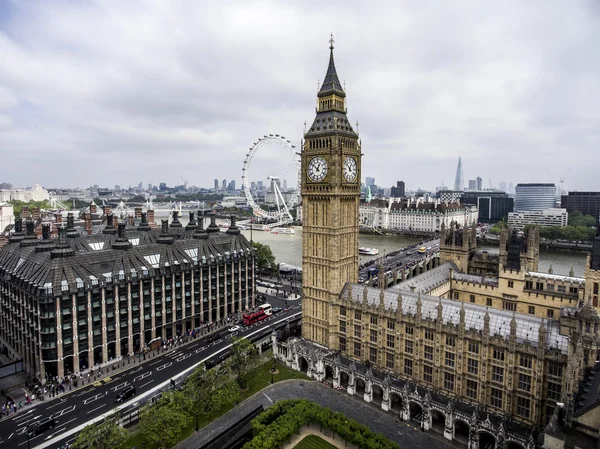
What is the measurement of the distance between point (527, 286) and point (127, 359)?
76.5 m

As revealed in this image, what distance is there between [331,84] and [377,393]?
4929cm

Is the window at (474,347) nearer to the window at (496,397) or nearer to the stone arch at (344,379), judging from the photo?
the window at (496,397)

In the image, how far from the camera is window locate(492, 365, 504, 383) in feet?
154

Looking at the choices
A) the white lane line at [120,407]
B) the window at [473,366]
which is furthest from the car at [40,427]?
the window at [473,366]

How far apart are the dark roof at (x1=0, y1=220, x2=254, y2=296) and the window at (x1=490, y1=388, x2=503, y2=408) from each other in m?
61.8

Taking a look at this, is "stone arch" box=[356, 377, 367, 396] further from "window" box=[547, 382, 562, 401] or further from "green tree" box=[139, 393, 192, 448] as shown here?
"green tree" box=[139, 393, 192, 448]

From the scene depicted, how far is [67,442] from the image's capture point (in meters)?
47.9

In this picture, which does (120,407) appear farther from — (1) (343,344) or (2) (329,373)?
(1) (343,344)

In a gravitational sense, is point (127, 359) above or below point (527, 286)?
below

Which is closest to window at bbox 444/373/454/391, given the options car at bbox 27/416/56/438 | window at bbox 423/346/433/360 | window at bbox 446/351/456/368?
window at bbox 446/351/456/368

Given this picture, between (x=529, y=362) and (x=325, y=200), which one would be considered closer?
(x=529, y=362)

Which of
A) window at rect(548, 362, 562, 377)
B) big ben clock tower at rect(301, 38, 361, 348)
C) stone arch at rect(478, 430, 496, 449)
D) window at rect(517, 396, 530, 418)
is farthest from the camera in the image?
big ben clock tower at rect(301, 38, 361, 348)

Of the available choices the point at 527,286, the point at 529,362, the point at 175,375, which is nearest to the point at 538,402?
Result: the point at 529,362

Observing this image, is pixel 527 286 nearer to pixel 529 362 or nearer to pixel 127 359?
pixel 529 362
